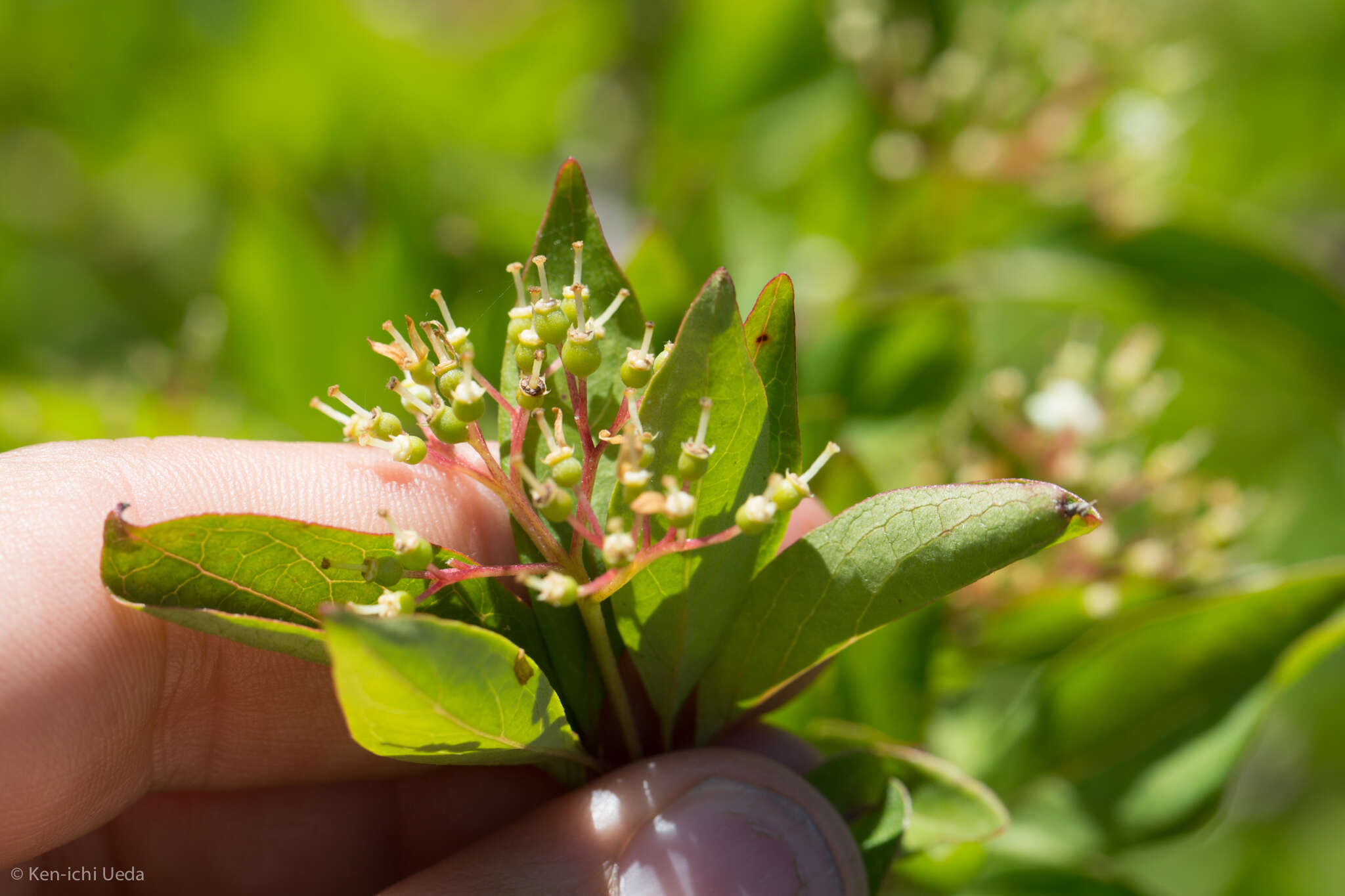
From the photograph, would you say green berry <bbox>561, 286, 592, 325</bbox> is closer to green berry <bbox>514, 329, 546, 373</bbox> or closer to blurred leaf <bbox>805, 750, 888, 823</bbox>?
green berry <bbox>514, 329, 546, 373</bbox>

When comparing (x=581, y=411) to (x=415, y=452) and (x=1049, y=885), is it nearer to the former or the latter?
(x=415, y=452)

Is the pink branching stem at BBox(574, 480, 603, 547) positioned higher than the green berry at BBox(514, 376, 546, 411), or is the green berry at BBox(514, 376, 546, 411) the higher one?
the green berry at BBox(514, 376, 546, 411)

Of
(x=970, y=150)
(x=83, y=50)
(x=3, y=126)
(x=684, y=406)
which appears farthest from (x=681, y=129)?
(x=3, y=126)

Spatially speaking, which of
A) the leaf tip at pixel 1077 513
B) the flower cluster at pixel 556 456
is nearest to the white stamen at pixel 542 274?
the flower cluster at pixel 556 456

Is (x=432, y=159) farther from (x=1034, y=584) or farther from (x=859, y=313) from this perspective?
(x=1034, y=584)

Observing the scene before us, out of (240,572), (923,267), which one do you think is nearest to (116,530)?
(240,572)

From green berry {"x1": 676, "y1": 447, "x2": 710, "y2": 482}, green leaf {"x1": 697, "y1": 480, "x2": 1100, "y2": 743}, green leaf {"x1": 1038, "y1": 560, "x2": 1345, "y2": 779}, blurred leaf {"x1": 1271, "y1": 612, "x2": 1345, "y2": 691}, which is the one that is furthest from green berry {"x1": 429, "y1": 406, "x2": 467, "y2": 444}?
blurred leaf {"x1": 1271, "y1": 612, "x2": 1345, "y2": 691}

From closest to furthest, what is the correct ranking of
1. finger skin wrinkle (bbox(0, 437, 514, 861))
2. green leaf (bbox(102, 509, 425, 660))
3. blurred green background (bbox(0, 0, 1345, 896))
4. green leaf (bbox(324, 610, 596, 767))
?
green leaf (bbox(324, 610, 596, 767))
green leaf (bbox(102, 509, 425, 660))
finger skin wrinkle (bbox(0, 437, 514, 861))
blurred green background (bbox(0, 0, 1345, 896))

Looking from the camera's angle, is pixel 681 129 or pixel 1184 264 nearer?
pixel 1184 264
